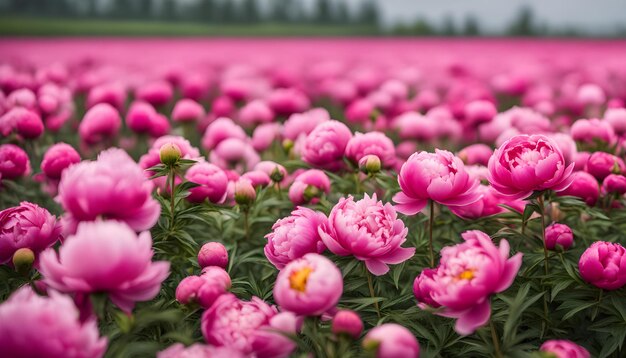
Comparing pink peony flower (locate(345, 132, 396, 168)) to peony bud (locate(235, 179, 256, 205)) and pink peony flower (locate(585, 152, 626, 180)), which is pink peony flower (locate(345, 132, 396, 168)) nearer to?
peony bud (locate(235, 179, 256, 205))

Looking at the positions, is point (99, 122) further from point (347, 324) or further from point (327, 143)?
point (347, 324)

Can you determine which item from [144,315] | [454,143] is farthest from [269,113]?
[144,315]

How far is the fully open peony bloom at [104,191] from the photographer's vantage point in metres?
0.92

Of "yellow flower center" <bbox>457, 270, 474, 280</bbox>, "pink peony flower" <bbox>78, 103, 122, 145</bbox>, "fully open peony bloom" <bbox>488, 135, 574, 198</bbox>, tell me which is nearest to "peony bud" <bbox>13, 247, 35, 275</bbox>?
"yellow flower center" <bbox>457, 270, 474, 280</bbox>

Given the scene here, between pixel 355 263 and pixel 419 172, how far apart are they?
232 millimetres

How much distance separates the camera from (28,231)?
3.65ft

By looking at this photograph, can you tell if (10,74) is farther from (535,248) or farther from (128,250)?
(535,248)

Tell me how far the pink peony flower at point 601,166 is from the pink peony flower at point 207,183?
1003 millimetres

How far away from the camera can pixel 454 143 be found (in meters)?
3.05

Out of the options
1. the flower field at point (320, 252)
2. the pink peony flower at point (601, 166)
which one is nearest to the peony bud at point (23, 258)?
the flower field at point (320, 252)

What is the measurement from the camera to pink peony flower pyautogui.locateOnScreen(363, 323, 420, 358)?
805mm

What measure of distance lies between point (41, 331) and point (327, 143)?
3.14ft

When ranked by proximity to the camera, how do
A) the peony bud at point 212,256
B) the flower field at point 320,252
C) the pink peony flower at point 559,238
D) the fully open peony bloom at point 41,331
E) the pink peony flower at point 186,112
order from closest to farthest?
the fully open peony bloom at point 41,331 → the flower field at point 320,252 → the peony bud at point 212,256 → the pink peony flower at point 559,238 → the pink peony flower at point 186,112

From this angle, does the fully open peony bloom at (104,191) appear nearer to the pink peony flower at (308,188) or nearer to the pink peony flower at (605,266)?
the pink peony flower at (308,188)
